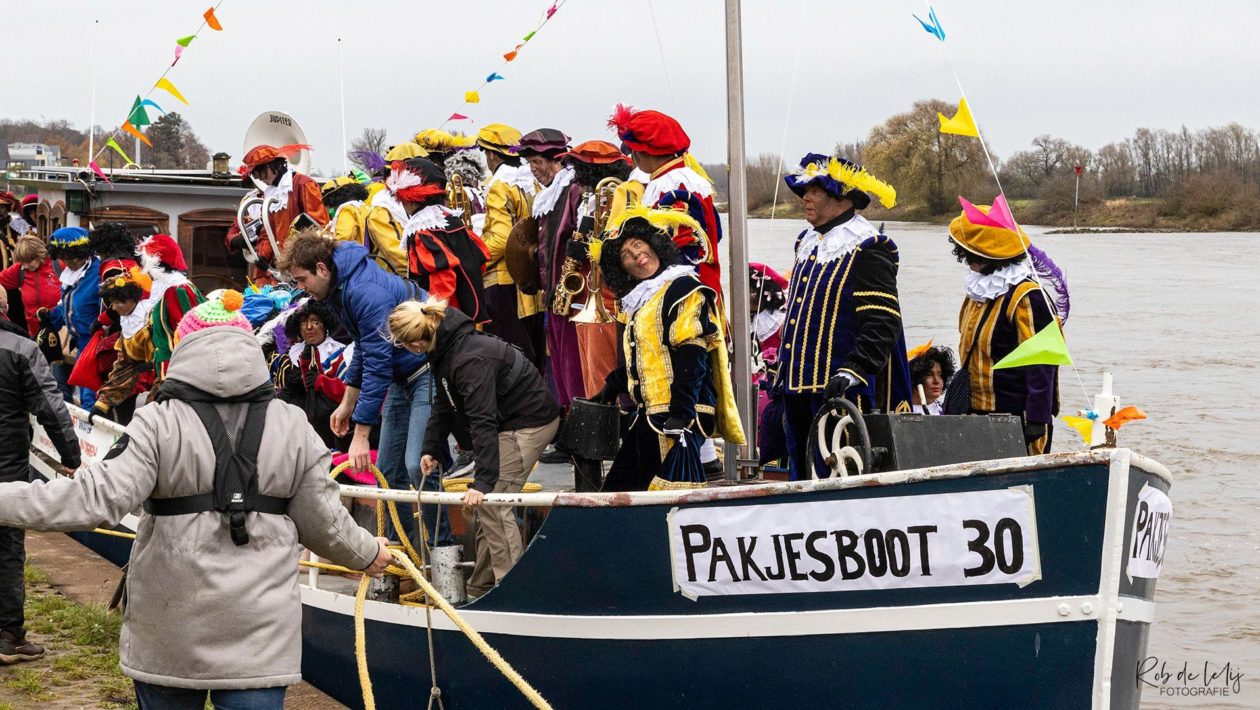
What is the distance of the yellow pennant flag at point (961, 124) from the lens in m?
5.09

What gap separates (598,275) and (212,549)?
340cm

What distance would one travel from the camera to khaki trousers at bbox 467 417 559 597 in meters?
5.25

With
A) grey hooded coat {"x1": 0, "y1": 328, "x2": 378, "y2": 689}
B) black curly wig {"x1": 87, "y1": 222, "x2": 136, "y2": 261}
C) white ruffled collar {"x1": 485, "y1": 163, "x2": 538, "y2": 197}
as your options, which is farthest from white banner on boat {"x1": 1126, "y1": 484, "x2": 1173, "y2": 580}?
black curly wig {"x1": 87, "y1": 222, "x2": 136, "y2": 261}

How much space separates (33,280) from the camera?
10.7m

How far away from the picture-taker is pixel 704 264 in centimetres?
616

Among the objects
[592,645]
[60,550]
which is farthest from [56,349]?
[592,645]

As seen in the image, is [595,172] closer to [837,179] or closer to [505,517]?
[837,179]

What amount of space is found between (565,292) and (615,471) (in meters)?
1.61

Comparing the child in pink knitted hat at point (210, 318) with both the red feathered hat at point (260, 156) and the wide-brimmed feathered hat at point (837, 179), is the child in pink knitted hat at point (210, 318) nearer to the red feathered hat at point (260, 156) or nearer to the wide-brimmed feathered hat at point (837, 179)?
the wide-brimmed feathered hat at point (837, 179)

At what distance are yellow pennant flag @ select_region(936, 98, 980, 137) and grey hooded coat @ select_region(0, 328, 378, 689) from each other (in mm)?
2632

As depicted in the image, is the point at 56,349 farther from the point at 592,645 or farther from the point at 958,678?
the point at 958,678

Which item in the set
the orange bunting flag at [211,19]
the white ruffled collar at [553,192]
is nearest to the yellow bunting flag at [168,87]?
the orange bunting flag at [211,19]

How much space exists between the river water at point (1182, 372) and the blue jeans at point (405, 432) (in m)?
1.62

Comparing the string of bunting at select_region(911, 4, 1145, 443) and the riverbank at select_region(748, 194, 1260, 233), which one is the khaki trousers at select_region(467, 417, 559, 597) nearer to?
the string of bunting at select_region(911, 4, 1145, 443)
